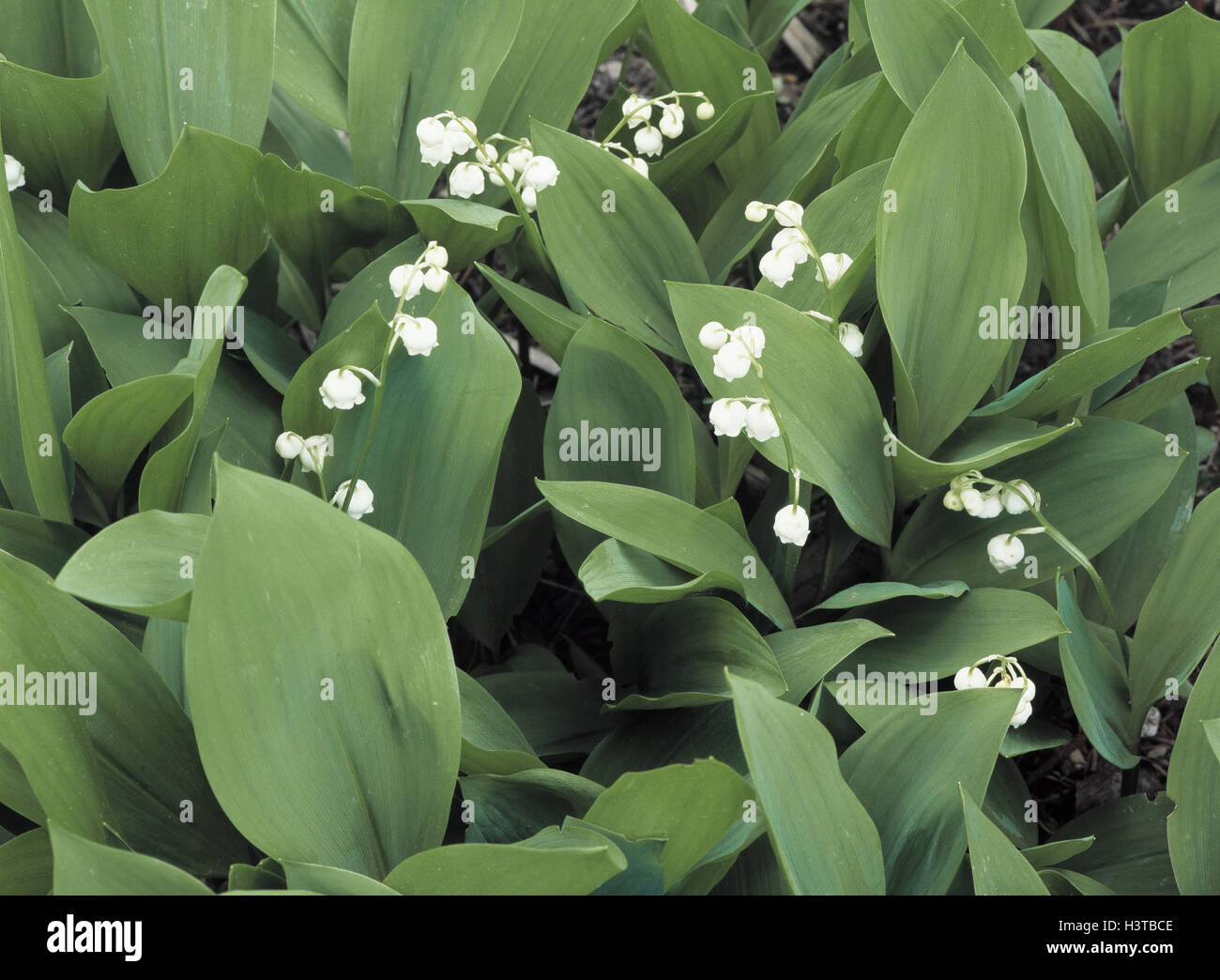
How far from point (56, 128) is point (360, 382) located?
607 millimetres

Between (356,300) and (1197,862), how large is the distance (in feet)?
3.62

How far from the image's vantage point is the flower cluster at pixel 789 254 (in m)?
1.11

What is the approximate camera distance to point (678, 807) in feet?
2.87

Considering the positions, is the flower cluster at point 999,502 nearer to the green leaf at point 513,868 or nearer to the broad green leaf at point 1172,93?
the green leaf at point 513,868

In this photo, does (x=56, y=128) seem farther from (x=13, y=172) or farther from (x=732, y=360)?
(x=732, y=360)

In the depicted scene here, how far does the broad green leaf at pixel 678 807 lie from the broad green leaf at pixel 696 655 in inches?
6.4

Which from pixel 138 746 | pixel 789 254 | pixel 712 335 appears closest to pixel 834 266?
pixel 789 254

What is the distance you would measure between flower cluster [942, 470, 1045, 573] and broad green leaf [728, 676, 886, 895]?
0.35 meters

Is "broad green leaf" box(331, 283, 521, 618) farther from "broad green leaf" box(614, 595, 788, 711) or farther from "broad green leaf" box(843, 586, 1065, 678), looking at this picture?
"broad green leaf" box(843, 586, 1065, 678)

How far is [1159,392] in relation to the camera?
1281 millimetres

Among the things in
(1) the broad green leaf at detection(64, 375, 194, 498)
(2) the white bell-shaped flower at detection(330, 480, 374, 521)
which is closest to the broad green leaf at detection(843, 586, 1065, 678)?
(2) the white bell-shaped flower at detection(330, 480, 374, 521)

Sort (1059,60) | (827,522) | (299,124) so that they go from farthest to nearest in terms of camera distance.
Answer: (299,124) → (1059,60) → (827,522)

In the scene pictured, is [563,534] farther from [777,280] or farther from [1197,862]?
[1197,862]
